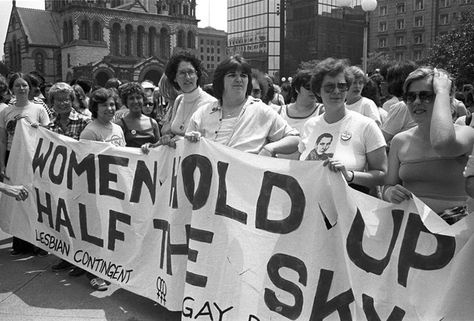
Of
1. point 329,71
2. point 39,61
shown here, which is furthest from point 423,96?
point 39,61

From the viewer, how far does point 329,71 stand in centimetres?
327

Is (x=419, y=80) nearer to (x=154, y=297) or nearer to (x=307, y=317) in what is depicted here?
(x=307, y=317)

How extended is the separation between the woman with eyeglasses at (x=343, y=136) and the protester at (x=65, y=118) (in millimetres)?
2587

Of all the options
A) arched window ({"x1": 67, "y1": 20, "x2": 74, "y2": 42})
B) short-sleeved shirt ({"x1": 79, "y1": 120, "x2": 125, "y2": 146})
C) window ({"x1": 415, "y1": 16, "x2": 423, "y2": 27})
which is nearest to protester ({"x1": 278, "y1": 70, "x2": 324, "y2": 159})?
short-sleeved shirt ({"x1": 79, "y1": 120, "x2": 125, "y2": 146})

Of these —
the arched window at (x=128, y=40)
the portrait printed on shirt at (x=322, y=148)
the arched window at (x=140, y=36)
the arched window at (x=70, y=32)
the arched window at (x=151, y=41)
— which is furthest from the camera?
the arched window at (x=151, y=41)

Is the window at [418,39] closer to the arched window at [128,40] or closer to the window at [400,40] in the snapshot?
the window at [400,40]

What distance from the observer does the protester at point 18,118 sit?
215 inches

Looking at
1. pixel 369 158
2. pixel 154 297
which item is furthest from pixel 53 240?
pixel 369 158

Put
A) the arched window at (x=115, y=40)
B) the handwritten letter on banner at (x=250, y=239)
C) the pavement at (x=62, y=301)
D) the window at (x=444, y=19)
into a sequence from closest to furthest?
the handwritten letter on banner at (x=250, y=239) → the pavement at (x=62, y=301) → the window at (x=444, y=19) → the arched window at (x=115, y=40)

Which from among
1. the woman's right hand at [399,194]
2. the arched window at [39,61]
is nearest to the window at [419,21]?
the arched window at [39,61]

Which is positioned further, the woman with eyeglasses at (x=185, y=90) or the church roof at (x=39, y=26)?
the church roof at (x=39, y=26)

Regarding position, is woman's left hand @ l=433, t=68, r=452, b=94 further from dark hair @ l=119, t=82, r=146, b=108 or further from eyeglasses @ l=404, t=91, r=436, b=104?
dark hair @ l=119, t=82, r=146, b=108

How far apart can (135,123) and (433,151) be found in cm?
304

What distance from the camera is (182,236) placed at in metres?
3.64
